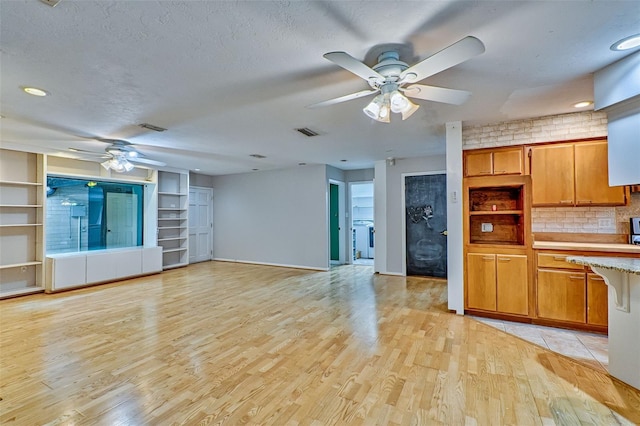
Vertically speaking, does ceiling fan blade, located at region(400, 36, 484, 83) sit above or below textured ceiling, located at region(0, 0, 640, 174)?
below

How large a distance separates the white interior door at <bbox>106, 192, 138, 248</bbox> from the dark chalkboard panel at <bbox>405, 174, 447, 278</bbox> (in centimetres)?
595

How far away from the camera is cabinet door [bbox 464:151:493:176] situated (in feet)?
12.2

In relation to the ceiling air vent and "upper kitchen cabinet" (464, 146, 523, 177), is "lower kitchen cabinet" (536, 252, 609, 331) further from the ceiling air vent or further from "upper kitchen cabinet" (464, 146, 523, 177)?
the ceiling air vent

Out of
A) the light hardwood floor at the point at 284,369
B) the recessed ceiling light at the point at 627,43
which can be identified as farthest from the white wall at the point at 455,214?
the recessed ceiling light at the point at 627,43

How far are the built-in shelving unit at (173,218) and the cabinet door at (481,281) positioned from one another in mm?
6408

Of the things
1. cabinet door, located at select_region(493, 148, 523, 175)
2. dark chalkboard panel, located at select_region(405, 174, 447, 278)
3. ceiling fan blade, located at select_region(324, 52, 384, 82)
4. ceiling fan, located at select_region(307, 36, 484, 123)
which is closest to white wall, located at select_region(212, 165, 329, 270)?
dark chalkboard panel, located at select_region(405, 174, 447, 278)

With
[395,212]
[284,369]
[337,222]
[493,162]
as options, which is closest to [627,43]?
[493,162]

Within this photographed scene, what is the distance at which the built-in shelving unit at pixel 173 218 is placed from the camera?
7219 millimetres

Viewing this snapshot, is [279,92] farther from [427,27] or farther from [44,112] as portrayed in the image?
[44,112]

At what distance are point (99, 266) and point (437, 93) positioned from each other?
20.7 feet

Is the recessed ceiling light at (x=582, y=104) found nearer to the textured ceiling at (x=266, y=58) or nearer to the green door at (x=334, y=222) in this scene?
the textured ceiling at (x=266, y=58)

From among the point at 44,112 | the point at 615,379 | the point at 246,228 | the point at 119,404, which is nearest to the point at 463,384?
the point at 615,379

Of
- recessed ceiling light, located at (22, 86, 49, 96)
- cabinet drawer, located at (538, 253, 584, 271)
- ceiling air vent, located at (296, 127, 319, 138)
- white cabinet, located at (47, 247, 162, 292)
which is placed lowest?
white cabinet, located at (47, 247, 162, 292)

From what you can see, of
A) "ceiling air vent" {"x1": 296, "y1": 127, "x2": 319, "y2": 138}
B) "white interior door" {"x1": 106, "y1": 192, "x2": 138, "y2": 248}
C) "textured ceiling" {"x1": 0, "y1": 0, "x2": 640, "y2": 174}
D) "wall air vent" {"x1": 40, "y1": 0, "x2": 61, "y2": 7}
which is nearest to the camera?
"wall air vent" {"x1": 40, "y1": 0, "x2": 61, "y2": 7}
